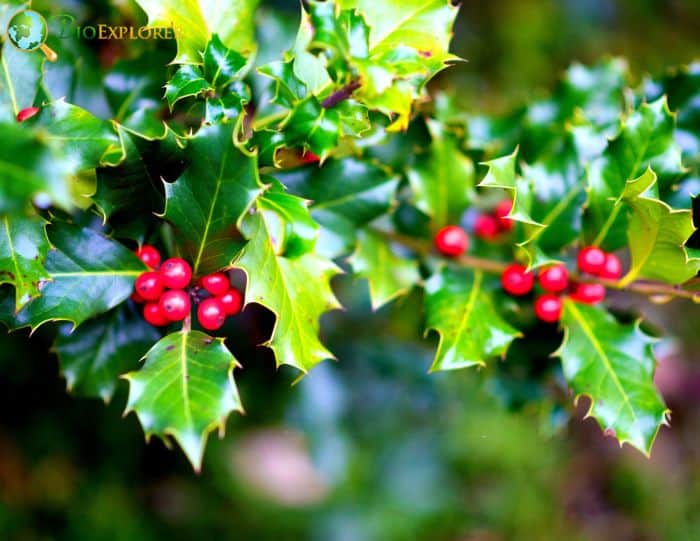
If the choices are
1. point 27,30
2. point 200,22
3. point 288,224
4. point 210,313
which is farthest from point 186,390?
point 27,30

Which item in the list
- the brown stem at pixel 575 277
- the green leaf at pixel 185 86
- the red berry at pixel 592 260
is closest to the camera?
the green leaf at pixel 185 86

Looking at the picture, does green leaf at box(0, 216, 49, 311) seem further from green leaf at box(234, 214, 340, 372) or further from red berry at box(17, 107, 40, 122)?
green leaf at box(234, 214, 340, 372)

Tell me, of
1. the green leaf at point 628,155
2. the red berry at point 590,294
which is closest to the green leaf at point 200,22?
the green leaf at point 628,155

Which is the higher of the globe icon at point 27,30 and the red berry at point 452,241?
the globe icon at point 27,30

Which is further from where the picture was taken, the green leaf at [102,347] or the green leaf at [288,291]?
the green leaf at [102,347]

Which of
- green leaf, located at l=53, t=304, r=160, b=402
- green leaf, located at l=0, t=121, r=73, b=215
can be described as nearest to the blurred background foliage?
green leaf, located at l=53, t=304, r=160, b=402

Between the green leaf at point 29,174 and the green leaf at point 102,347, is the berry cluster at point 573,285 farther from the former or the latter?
the green leaf at point 29,174

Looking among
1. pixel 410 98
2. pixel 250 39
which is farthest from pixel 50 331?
pixel 410 98
